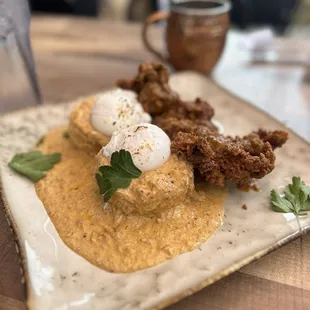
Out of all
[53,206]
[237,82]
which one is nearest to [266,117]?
[237,82]

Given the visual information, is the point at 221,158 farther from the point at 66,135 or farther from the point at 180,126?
the point at 66,135

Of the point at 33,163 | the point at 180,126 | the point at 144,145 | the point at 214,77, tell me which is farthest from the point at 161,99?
the point at 214,77

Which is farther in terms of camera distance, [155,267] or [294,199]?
[294,199]

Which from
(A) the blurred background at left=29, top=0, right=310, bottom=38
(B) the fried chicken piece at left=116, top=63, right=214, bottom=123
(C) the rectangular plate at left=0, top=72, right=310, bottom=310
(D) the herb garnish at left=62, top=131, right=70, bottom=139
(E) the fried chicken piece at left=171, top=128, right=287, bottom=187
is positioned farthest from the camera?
(A) the blurred background at left=29, top=0, right=310, bottom=38

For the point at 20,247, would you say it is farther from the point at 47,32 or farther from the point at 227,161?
the point at 47,32

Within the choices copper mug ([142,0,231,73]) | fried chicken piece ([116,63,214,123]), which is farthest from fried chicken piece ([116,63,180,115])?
copper mug ([142,0,231,73])

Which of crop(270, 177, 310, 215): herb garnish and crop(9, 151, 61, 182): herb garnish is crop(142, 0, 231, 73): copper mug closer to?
crop(9, 151, 61, 182): herb garnish
